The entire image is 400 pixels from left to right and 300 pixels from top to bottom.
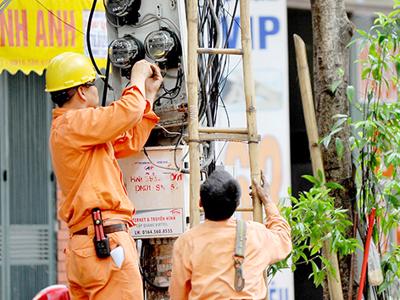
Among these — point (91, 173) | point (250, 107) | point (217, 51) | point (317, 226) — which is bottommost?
point (317, 226)

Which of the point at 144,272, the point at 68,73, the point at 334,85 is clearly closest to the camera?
the point at 68,73

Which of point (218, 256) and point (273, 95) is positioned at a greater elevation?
point (273, 95)

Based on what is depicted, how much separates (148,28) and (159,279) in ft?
5.31

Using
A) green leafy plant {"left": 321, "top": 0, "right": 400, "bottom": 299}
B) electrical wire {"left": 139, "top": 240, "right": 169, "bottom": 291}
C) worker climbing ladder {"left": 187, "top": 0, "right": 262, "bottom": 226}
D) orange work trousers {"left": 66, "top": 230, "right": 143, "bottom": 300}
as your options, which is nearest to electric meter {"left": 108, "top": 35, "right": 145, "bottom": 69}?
worker climbing ladder {"left": 187, "top": 0, "right": 262, "bottom": 226}

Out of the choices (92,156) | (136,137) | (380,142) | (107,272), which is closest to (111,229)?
(107,272)

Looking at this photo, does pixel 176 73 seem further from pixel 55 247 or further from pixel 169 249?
pixel 55 247

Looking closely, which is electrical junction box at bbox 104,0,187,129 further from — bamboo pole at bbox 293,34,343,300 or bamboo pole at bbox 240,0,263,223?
bamboo pole at bbox 293,34,343,300

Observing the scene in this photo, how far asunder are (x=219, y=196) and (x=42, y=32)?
5.01 metres

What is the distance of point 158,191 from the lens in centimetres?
689

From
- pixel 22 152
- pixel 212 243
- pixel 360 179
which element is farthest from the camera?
pixel 22 152

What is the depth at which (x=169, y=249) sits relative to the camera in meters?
6.94

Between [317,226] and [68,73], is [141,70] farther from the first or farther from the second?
[317,226]

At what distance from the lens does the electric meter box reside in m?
6.84

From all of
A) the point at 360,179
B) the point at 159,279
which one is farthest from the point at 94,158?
the point at 360,179
